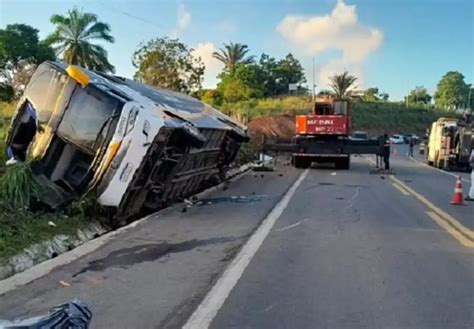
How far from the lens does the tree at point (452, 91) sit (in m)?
134

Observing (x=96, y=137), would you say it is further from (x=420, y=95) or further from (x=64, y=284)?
(x=420, y=95)

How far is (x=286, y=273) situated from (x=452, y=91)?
456ft

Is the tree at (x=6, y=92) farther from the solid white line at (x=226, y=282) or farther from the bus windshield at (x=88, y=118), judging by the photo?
the solid white line at (x=226, y=282)

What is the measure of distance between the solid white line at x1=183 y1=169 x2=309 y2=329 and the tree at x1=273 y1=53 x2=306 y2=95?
265 ft

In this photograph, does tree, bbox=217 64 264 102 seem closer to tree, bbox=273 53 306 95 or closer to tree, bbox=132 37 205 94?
tree, bbox=273 53 306 95

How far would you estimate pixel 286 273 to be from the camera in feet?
24.0

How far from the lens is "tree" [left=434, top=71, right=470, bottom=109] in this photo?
440ft

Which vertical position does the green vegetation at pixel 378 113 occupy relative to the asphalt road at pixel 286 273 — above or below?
above

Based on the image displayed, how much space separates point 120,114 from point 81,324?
763cm

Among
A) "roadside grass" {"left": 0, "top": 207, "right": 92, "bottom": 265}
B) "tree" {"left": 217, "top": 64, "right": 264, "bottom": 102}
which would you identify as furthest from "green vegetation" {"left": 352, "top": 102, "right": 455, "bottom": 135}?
"roadside grass" {"left": 0, "top": 207, "right": 92, "bottom": 265}

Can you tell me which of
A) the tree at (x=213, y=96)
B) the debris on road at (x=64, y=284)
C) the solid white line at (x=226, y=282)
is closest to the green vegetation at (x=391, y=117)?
the tree at (x=213, y=96)

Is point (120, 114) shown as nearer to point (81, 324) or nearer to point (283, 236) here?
point (283, 236)

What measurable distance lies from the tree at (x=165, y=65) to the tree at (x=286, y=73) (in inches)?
1876

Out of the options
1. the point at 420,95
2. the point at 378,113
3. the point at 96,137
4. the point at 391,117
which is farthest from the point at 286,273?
the point at 420,95
